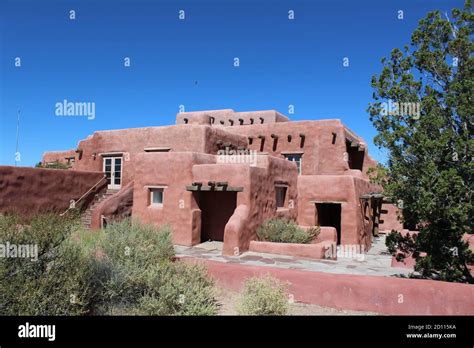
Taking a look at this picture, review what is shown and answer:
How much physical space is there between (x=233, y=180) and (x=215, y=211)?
2.33 metres

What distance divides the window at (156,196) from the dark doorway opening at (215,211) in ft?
5.04

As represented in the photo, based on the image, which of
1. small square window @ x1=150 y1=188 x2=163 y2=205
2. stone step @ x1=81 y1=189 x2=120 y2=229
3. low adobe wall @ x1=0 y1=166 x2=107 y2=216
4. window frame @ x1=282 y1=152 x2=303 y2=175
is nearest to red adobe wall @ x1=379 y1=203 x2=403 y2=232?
window frame @ x1=282 y1=152 x2=303 y2=175

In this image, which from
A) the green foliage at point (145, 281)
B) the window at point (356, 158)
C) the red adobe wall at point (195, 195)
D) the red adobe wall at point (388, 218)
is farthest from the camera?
the red adobe wall at point (388, 218)

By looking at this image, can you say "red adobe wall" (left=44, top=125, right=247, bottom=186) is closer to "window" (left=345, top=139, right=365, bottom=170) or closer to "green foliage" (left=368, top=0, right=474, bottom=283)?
"window" (left=345, top=139, right=365, bottom=170)

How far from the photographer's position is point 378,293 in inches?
277

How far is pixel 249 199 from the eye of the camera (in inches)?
479

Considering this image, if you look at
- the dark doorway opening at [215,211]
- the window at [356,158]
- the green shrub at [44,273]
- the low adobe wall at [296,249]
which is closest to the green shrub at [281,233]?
the low adobe wall at [296,249]

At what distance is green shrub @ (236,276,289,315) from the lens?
21.3ft

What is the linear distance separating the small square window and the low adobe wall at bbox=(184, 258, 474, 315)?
6.69 metres

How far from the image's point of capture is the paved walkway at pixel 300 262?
983 cm

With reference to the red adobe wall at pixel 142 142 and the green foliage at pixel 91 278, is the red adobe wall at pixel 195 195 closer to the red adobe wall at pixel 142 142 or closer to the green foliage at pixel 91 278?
the red adobe wall at pixel 142 142
